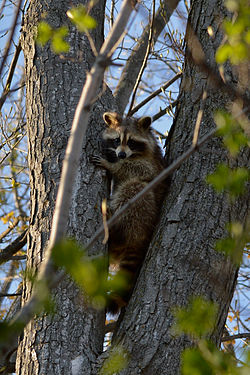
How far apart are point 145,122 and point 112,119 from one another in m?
0.79

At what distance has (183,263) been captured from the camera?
2.79m

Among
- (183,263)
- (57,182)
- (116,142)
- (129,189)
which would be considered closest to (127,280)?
(183,263)

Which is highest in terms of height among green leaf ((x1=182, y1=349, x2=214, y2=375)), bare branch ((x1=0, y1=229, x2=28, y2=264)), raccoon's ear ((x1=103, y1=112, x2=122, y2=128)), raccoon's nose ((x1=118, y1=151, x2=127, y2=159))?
raccoon's ear ((x1=103, y1=112, x2=122, y2=128))

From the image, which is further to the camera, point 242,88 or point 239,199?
point 242,88

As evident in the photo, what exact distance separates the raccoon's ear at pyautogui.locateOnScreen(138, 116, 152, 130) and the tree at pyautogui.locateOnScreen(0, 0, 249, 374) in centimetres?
86

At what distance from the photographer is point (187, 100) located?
11.2ft

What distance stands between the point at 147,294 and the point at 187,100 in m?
1.28

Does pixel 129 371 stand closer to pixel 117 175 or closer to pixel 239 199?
pixel 239 199

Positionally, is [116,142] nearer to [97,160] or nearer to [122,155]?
[122,155]

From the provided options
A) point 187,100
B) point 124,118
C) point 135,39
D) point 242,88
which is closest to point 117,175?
point 124,118

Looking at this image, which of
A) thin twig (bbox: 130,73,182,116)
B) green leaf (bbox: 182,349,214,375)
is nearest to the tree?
thin twig (bbox: 130,73,182,116)

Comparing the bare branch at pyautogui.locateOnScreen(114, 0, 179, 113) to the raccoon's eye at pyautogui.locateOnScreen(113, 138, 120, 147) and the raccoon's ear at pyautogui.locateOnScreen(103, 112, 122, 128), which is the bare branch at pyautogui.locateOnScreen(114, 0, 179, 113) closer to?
the raccoon's eye at pyautogui.locateOnScreen(113, 138, 120, 147)

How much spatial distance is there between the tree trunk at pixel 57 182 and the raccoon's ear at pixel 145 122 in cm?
73

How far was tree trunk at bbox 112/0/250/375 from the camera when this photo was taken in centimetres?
259
